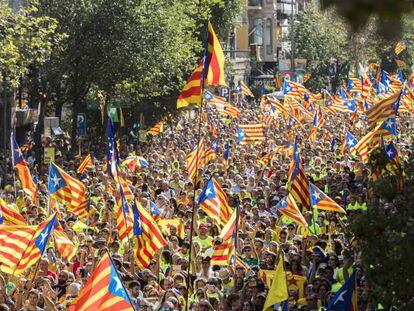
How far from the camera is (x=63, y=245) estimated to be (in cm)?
Result: 1672

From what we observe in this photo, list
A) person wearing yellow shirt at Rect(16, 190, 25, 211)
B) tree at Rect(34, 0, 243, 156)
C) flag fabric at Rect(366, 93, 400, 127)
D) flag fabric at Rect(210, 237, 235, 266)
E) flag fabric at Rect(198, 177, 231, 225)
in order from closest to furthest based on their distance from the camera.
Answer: flag fabric at Rect(210, 237, 235, 266) < flag fabric at Rect(198, 177, 231, 225) < person wearing yellow shirt at Rect(16, 190, 25, 211) < flag fabric at Rect(366, 93, 400, 127) < tree at Rect(34, 0, 243, 156)

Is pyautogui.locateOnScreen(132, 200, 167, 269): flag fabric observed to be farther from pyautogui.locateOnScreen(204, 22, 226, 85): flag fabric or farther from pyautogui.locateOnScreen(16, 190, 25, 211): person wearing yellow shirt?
pyautogui.locateOnScreen(16, 190, 25, 211): person wearing yellow shirt

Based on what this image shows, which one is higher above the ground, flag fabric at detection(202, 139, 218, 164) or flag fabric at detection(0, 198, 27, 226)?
flag fabric at detection(0, 198, 27, 226)

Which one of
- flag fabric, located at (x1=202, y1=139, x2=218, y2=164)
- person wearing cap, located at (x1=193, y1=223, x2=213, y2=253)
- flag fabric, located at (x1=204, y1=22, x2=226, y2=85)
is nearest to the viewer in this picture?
flag fabric, located at (x1=204, y1=22, x2=226, y2=85)

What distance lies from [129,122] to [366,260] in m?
39.0

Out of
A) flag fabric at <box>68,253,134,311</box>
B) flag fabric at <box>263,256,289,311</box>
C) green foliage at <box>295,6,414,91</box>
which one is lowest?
green foliage at <box>295,6,414,91</box>

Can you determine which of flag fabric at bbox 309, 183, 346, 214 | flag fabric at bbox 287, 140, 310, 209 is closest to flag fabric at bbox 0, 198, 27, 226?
flag fabric at bbox 287, 140, 310, 209

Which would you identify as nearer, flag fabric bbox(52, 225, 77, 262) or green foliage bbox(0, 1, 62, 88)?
flag fabric bbox(52, 225, 77, 262)

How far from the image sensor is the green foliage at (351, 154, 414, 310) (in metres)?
9.72

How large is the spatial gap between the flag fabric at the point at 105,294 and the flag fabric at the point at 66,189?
895 centimetres

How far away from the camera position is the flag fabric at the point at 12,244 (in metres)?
15.1

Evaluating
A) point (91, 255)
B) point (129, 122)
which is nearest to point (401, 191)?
point (91, 255)

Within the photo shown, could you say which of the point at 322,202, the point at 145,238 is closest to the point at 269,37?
the point at 322,202

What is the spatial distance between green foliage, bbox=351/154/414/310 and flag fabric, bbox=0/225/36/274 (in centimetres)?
585
